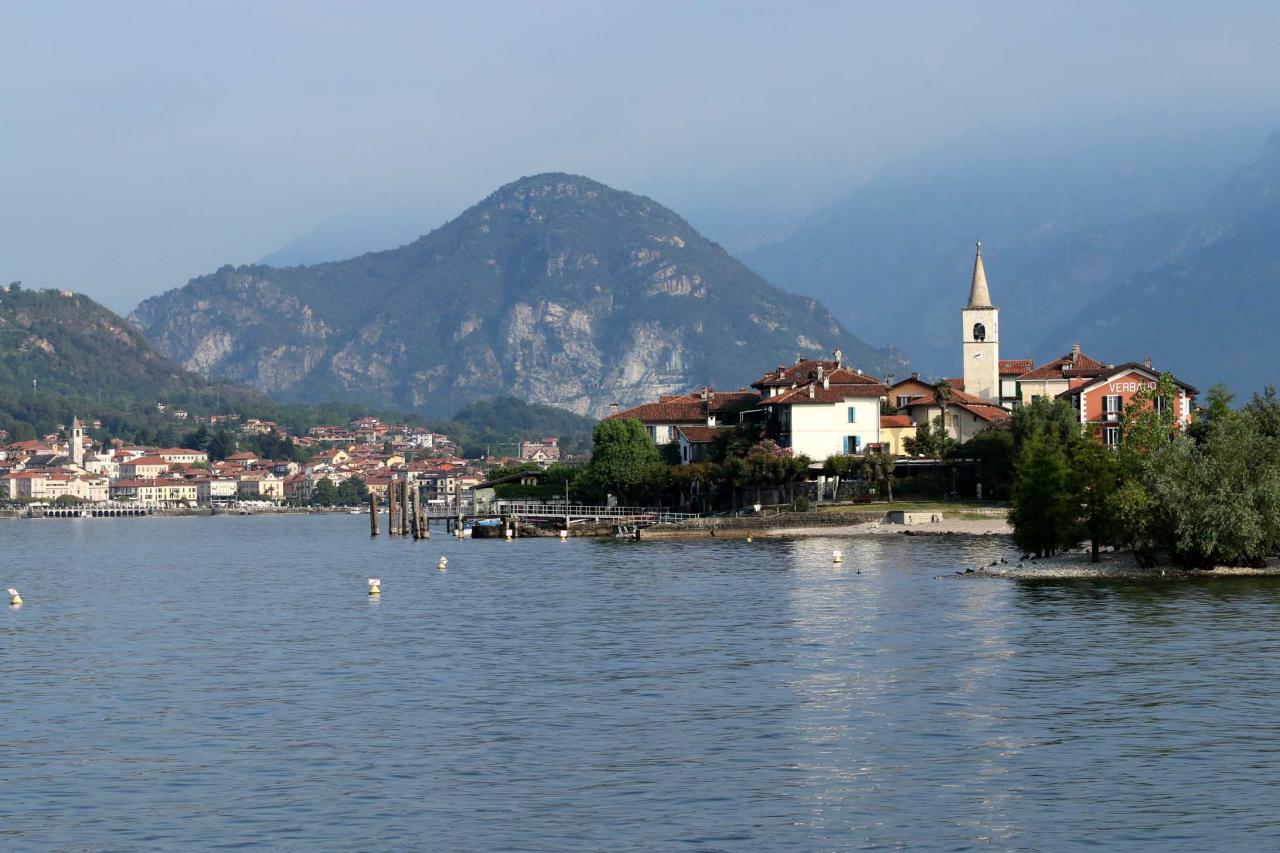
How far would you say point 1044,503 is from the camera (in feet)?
238

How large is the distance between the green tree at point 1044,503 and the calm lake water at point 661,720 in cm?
705

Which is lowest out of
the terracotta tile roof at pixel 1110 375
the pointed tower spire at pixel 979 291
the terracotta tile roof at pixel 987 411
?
the terracotta tile roof at pixel 987 411

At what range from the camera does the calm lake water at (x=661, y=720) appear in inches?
1106

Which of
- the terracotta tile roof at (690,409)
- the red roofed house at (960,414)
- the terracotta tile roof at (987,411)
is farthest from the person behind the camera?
the terracotta tile roof at (690,409)

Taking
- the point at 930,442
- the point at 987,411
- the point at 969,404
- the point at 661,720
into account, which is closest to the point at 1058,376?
the point at 969,404

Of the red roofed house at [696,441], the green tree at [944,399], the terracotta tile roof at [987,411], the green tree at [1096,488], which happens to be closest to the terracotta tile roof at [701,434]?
the red roofed house at [696,441]

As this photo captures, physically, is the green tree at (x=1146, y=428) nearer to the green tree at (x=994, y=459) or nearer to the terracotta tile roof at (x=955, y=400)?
Result: the green tree at (x=994, y=459)

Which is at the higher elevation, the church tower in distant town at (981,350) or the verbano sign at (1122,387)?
the church tower in distant town at (981,350)

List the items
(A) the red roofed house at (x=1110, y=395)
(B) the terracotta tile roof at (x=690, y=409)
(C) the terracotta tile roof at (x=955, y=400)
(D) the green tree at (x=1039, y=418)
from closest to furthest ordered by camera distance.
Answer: (D) the green tree at (x=1039, y=418) < (A) the red roofed house at (x=1110, y=395) < (C) the terracotta tile roof at (x=955, y=400) < (B) the terracotta tile roof at (x=690, y=409)

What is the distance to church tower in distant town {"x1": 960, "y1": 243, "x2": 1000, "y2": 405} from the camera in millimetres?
132875

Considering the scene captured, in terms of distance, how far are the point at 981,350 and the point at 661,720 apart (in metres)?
101

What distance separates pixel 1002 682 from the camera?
136 feet

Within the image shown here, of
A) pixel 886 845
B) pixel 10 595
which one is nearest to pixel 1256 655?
pixel 886 845

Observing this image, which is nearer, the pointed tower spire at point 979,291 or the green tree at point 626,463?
the green tree at point 626,463
